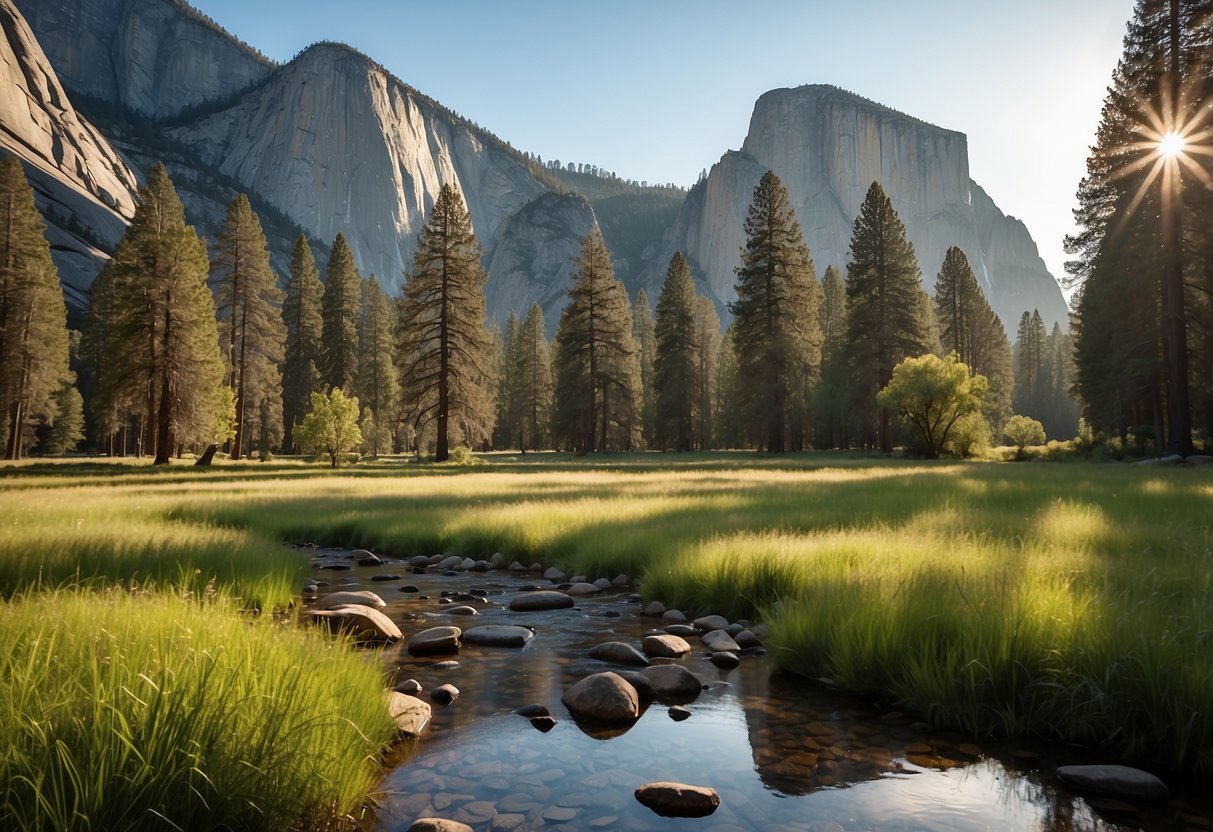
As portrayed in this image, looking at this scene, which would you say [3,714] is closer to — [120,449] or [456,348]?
[456,348]

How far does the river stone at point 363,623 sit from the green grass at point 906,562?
5.78 ft

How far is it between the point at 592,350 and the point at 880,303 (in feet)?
67.2

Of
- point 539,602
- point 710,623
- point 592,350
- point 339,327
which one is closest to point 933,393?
point 592,350

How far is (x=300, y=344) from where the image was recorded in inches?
2354

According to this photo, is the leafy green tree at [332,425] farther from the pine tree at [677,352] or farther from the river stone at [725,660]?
the river stone at [725,660]

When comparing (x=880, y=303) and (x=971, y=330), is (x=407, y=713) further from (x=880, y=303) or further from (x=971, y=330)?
(x=971, y=330)

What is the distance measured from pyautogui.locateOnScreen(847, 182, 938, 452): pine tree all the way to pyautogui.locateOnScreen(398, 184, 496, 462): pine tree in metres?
25.3

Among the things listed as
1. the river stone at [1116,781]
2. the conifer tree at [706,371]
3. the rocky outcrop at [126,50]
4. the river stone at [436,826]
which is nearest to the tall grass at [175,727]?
the river stone at [436,826]

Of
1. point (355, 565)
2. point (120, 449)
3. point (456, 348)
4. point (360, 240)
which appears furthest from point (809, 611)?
point (360, 240)

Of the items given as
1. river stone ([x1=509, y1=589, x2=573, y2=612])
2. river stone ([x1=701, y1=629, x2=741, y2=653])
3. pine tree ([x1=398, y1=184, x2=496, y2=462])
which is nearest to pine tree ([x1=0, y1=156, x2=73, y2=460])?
pine tree ([x1=398, y1=184, x2=496, y2=462])

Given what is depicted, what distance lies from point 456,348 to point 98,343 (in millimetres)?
39516

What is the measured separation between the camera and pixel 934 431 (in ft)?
116

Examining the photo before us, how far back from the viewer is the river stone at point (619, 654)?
576 centimetres

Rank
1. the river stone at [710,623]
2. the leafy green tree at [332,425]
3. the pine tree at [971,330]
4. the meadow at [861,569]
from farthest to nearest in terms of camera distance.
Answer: the pine tree at [971,330]
the leafy green tree at [332,425]
the river stone at [710,623]
the meadow at [861,569]
